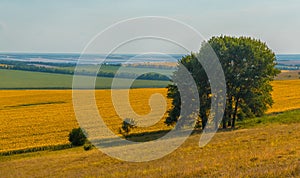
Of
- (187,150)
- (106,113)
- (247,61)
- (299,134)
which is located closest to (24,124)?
(106,113)

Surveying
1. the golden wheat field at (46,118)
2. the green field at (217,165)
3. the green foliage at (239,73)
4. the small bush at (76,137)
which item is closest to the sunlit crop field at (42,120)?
the golden wheat field at (46,118)

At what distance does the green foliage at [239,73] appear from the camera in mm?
41125

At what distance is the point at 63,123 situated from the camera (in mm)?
51250

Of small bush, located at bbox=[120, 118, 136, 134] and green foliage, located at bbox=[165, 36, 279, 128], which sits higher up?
green foliage, located at bbox=[165, 36, 279, 128]

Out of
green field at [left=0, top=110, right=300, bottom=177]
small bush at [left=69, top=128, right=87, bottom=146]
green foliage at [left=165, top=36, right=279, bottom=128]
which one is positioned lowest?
small bush at [left=69, top=128, right=87, bottom=146]

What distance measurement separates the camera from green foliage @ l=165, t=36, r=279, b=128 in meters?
41.1

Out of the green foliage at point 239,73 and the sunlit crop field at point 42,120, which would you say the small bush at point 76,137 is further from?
the green foliage at point 239,73

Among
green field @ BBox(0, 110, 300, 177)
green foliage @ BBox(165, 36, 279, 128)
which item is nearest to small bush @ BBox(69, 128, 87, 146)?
green foliage @ BBox(165, 36, 279, 128)

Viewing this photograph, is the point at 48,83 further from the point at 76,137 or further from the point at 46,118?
the point at 76,137

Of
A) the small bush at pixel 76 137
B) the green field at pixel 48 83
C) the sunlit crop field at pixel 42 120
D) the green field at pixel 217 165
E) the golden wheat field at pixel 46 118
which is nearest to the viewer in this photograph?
the green field at pixel 217 165

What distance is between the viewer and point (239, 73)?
41.3 meters

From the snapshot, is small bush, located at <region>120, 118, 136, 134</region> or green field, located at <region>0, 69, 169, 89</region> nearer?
small bush, located at <region>120, 118, 136, 134</region>

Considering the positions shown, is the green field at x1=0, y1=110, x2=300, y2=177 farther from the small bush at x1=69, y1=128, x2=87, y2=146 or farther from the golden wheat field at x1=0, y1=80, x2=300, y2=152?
the golden wheat field at x1=0, y1=80, x2=300, y2=152

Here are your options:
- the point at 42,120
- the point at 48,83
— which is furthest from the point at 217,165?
the point at 48,83
